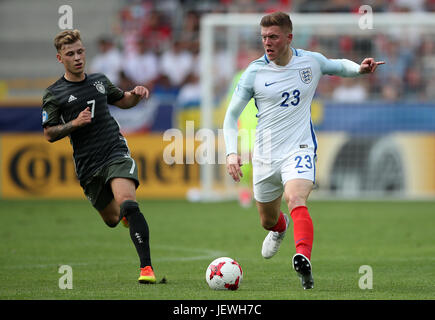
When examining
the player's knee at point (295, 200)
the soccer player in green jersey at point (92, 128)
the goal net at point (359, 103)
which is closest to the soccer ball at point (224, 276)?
the player's knee at point (295, 200)

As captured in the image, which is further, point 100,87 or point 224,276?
point 100,87

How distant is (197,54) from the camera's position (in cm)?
2066

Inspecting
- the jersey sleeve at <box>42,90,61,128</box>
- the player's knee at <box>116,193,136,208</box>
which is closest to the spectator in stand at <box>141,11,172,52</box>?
the jersey sleeve at <box>42,90,61,128</box>

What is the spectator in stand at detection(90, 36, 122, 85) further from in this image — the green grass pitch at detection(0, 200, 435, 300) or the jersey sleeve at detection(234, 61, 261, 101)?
the jersey sleeve at detection(234, 61, 261, 101)

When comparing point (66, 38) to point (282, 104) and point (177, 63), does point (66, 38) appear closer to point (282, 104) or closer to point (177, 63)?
point (282, 104)

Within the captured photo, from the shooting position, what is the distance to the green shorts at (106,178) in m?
8.05

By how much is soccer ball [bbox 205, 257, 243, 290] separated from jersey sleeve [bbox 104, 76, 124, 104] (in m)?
2.11

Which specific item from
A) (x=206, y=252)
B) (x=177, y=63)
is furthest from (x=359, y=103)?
(x=206, y=252)

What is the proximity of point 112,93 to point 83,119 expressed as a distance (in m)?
0.86

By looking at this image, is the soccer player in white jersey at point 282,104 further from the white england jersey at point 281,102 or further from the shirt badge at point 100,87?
the shirt badge at point 100,87

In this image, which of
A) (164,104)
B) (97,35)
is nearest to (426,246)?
(164,104)

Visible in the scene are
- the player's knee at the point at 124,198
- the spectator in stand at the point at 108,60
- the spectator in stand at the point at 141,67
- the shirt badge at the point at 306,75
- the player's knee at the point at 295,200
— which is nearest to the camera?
the player's knee at the point at 295,200

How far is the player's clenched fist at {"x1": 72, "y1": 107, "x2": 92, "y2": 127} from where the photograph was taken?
25.1 ft
